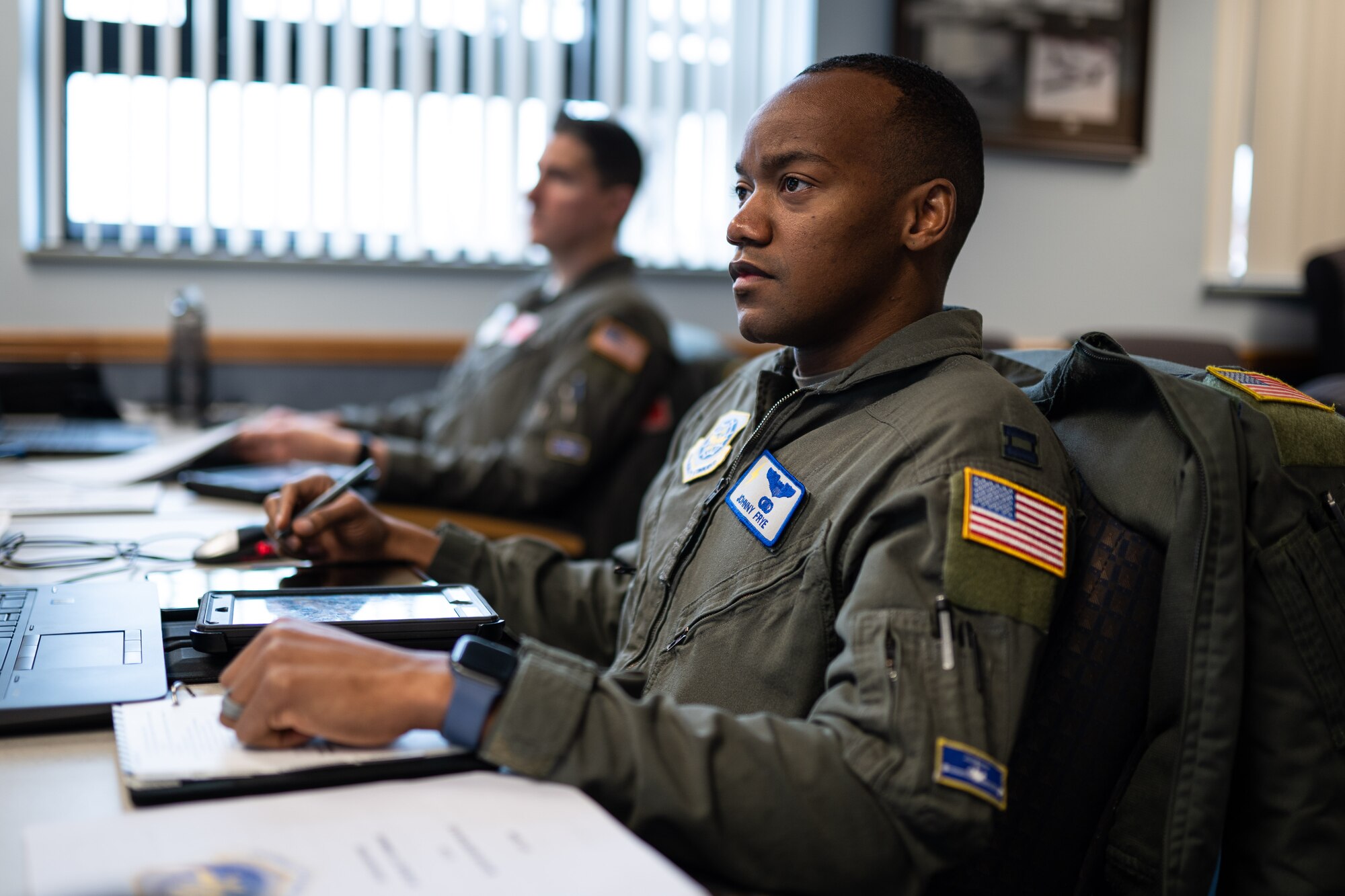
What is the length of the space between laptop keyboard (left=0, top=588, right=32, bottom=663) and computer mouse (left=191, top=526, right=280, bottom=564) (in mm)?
207

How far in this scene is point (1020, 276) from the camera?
3535mm

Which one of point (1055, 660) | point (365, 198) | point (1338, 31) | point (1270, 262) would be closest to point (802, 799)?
point (1055, 660)

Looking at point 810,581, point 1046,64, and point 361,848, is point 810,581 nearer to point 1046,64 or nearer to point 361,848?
point 361,848

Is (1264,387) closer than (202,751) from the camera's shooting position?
No

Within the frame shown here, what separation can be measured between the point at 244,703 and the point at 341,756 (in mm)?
73

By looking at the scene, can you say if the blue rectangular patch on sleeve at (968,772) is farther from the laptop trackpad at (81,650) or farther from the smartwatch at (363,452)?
the smartwatch at (363,452)

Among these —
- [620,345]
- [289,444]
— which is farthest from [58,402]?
[620,345]

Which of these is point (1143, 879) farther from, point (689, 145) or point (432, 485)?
point (689, 145)

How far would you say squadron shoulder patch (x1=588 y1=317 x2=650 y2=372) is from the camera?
220 centimetres

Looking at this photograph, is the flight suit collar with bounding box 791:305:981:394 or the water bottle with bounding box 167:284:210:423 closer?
the flight suit collar with bounding box 791:305:981:394

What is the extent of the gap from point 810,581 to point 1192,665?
28cm

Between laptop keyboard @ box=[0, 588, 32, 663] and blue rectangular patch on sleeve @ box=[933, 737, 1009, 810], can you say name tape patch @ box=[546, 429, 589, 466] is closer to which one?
laptop keyboard @ box=[0, 588, 32, 663]

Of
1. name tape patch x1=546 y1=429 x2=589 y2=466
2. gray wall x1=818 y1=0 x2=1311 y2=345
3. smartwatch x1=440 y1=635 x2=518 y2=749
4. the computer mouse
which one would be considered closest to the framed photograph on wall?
gray wall x1=818 y1=0 x2=1311 y2=345

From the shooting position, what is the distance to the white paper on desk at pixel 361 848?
546 millimetres
